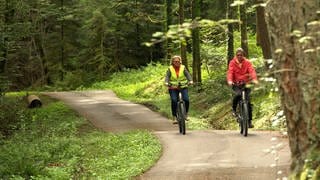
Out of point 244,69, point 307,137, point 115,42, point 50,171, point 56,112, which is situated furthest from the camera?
point 115,42

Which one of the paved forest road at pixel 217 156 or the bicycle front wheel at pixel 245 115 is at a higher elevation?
the bicycle front wheel at pixel 245 115

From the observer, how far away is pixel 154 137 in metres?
14.6

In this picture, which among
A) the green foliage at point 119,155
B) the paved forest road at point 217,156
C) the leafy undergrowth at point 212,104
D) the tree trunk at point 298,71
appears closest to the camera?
the tree trunk at point 298,71

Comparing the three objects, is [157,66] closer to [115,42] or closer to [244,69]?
[115,42]

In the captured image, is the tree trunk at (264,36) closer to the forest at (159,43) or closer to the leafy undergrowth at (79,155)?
the forest at (159,43)

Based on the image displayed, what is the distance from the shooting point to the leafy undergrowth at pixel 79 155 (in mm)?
11430

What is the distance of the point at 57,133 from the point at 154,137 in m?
5.51

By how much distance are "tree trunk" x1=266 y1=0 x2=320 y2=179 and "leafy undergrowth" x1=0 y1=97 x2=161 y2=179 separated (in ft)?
20.4

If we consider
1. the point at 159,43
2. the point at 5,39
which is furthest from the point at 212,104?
the point at 159,43

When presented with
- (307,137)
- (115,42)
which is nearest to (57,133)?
(307,137)

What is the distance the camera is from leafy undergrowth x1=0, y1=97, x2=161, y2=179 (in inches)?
A: 450

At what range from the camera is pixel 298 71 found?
4.35m

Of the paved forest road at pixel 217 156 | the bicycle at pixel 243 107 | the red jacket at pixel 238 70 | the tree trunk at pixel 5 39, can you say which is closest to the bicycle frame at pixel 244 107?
the bicycle at pixel 243 107

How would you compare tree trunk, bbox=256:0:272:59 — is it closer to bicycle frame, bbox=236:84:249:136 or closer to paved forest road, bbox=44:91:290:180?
paved forest road, bbox=44:91:290:180
